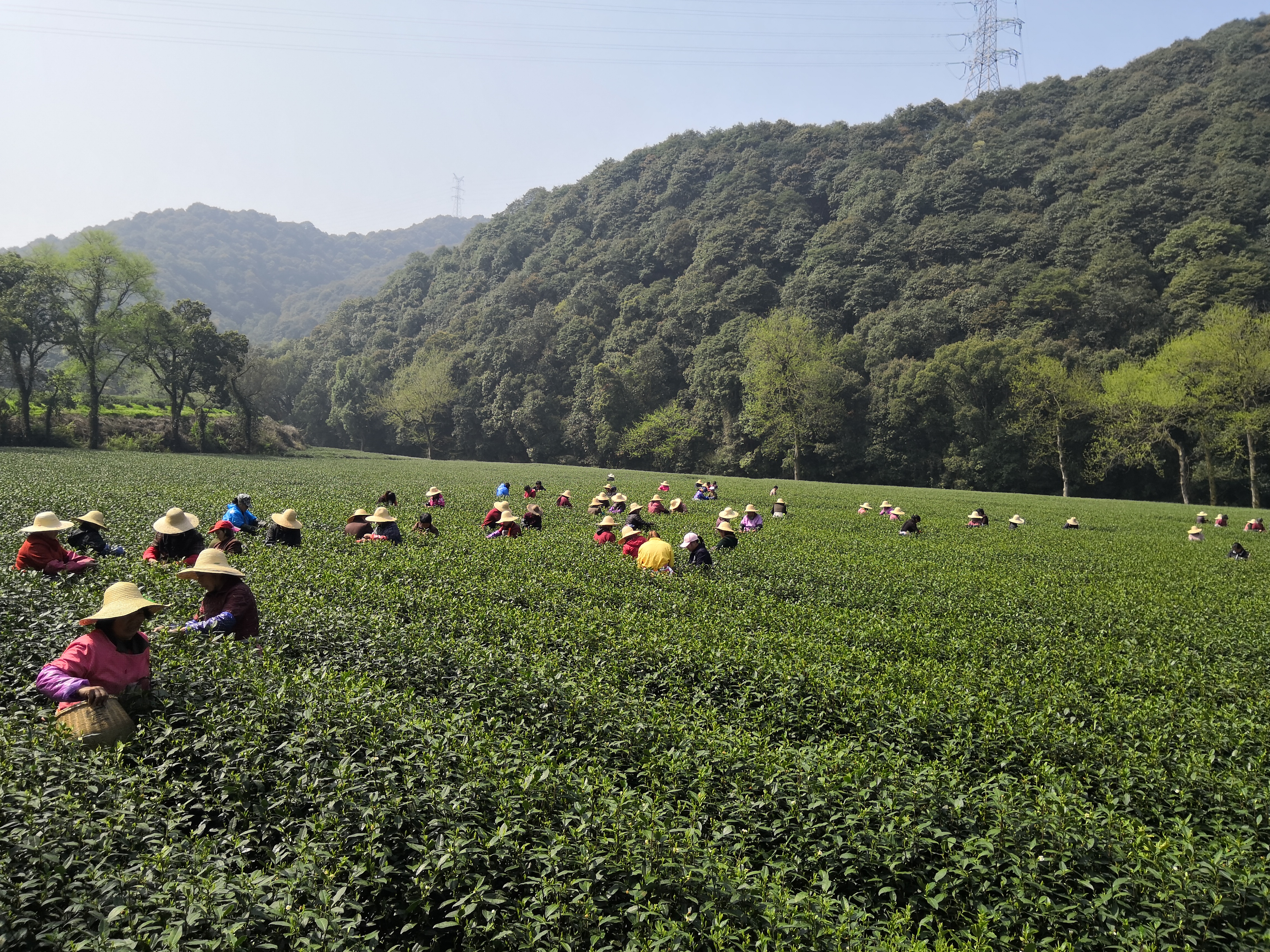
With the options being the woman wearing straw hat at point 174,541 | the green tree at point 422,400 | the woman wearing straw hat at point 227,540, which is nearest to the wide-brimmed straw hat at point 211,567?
the woman wearing straw hat at point 174,541

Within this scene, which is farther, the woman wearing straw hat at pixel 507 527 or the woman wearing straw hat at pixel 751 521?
the woman wearing straw hat at pixel 751 521

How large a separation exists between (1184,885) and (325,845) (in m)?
5.21

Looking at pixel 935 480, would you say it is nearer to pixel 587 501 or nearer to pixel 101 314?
pixel 587 501

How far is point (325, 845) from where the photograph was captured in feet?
12.8

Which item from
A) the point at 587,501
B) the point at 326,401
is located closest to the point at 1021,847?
the point at 587,501

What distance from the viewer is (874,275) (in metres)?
68.9

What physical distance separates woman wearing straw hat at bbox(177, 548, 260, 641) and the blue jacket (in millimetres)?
8097

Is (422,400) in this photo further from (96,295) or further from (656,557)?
(656,557)

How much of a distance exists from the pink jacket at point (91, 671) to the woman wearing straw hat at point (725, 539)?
1159cm

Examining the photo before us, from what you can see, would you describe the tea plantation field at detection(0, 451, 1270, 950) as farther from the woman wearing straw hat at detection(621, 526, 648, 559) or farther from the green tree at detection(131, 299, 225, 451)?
the green tree at detection(131, 299, 225, 451)

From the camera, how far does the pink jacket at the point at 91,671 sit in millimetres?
5355

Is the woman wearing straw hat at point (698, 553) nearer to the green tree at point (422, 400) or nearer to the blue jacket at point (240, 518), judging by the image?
the blue jacket at point (240, 518)

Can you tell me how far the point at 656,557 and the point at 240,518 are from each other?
9.99 meters

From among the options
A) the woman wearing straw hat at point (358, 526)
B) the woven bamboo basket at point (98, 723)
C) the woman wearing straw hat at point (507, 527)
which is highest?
the woman wearing straw hat at point (358, 526)
